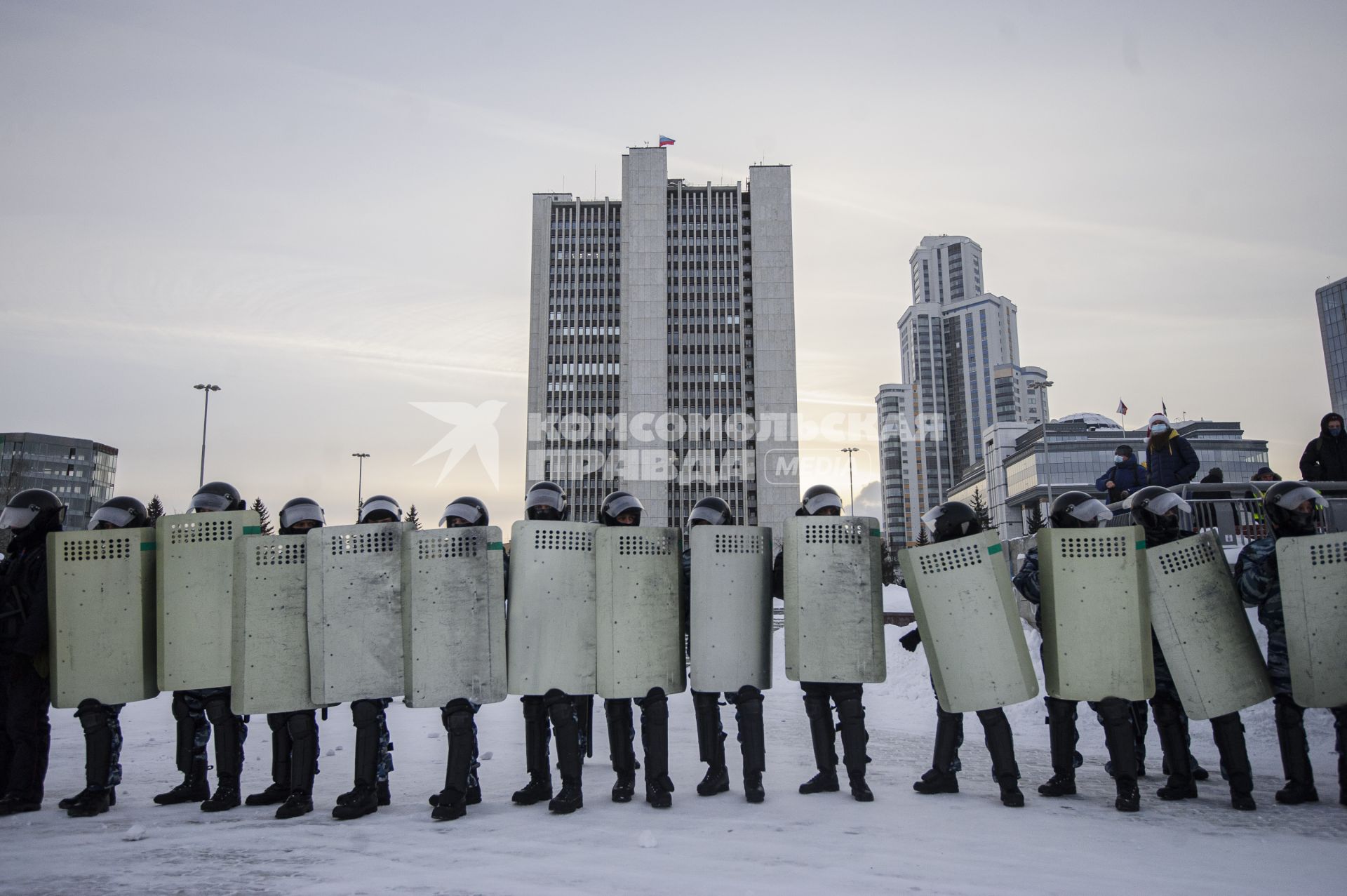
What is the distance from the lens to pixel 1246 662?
5.64 meters

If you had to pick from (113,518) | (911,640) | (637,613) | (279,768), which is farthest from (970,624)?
(113,518)

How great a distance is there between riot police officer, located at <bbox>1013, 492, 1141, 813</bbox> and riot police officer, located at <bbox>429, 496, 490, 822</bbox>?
3.95 meters

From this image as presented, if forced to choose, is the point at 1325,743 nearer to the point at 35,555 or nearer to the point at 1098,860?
the point at 1098,860

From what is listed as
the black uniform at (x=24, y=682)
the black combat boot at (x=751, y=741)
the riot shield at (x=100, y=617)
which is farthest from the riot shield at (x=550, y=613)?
the black uniform at (x=24, y=682)

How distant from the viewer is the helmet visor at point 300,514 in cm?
599

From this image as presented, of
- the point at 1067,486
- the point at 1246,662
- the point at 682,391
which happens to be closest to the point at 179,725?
the point at 1246,662

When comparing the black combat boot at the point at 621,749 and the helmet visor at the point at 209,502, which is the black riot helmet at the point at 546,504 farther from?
the helmet visor at the point at 209,502

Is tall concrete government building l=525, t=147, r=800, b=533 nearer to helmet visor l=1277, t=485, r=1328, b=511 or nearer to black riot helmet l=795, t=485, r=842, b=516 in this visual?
black riot helmet l=795, t=485, r=842, b=516

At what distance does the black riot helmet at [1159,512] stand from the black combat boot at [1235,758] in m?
1.25

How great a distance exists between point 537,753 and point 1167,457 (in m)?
8.73

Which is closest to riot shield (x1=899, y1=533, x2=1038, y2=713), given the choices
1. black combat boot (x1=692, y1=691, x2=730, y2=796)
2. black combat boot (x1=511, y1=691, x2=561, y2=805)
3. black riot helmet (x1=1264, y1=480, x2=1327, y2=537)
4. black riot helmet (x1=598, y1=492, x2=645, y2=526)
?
black combat boot (x1=692, y1=691, x2=730, y2=796)

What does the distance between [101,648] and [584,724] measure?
3644 mm

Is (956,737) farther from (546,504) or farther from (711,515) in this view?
(546,504)

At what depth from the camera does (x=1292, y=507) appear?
566 cm
